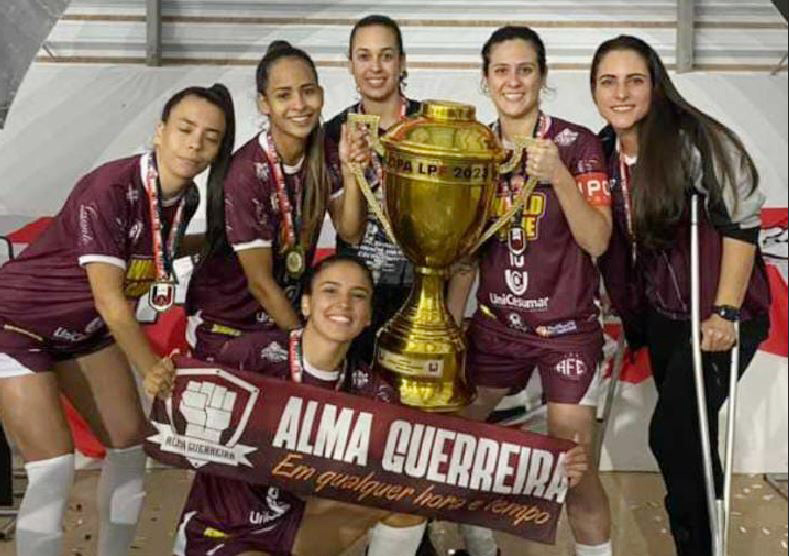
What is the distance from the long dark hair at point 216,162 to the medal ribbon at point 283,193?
0.06 metres

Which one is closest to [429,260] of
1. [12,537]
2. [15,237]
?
[15,237]

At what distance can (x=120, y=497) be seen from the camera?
173 cm

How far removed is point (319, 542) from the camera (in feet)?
5.39

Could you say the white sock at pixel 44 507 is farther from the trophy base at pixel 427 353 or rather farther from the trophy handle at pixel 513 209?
the trophy handle at pixel 513 209

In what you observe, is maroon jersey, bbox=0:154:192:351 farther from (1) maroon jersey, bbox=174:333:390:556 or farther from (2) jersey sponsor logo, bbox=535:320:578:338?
(2) jersey sponsor logo, bbox=535:320:578:338

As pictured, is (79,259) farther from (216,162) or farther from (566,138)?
(566,138)

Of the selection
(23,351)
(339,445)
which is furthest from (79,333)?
(339,445)

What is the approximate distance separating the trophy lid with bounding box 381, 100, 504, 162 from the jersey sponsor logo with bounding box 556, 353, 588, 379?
1.11 ft

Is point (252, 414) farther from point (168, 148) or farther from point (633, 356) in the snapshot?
point (633, 356)

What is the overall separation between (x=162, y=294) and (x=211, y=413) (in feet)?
0.67

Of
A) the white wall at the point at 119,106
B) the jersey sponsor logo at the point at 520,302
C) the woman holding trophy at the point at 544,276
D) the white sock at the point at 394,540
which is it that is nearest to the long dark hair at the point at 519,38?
the woman holding trophy at the point at 544,276

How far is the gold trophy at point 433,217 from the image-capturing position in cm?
152

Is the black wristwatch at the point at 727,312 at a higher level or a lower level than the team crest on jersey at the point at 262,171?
lower

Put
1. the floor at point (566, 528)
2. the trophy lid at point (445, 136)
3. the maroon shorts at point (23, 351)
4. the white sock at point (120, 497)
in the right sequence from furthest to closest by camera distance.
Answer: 1. the floor at point (566, 528)
2. the white sock at point (120, 497)
3. the maroon shorts at point (23, 351)
4. the trophy lid at point (445, 136)
